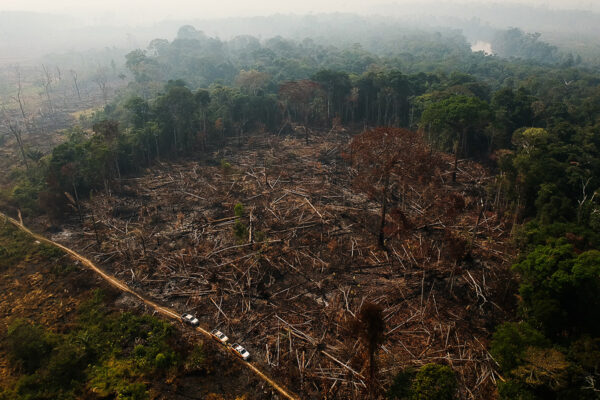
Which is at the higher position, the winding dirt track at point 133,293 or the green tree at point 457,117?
the green tree at point 457,117

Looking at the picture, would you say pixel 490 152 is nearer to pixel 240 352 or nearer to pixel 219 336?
pixel 240 352

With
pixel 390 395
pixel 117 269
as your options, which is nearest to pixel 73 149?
pixel 117 269

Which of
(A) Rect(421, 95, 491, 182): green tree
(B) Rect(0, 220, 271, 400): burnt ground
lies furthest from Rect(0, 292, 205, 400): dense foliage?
(A) Rect(421, 95, 491, 182): green tree

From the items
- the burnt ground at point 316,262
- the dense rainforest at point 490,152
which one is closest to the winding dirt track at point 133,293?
the burnt ground at point 316,262

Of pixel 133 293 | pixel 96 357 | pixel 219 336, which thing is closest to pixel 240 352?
pixel 219 336

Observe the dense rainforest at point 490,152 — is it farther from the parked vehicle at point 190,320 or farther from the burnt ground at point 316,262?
the parked vehicle at point 190,320
